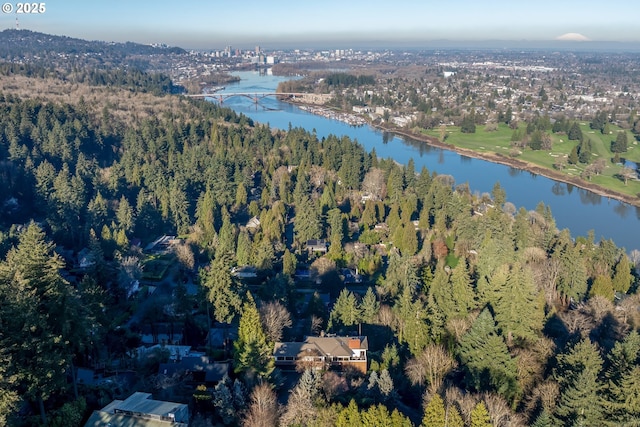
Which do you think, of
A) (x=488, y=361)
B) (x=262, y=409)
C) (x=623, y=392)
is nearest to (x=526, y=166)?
(x=488, y=361)

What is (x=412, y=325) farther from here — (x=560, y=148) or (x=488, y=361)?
(x=560, y=148)

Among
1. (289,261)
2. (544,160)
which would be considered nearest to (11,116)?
(289,261)

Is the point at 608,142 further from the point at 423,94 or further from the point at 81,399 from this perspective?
the point at 81,399

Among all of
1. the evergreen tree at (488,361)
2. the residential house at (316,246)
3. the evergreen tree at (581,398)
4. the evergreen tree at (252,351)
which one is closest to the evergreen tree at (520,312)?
the evergreen tree at (488,361)

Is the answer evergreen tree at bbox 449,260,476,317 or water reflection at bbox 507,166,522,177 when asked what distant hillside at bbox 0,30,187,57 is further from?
evergreen tree at bbox 449,260,476,317

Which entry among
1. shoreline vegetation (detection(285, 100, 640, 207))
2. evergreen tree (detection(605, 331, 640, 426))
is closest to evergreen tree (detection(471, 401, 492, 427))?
evergreen tree (detection(605, 331, 640, 426))

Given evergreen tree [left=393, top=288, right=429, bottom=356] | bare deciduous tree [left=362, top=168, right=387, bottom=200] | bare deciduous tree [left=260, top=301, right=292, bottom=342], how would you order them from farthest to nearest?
bare deciduous tree [left=362, top=168, right=387, bottom=200], evergreen tree [left=393, top=288, right=429, bottom=356], bare deciduous tree [left=260, top=301, right=292, bottom=342]
